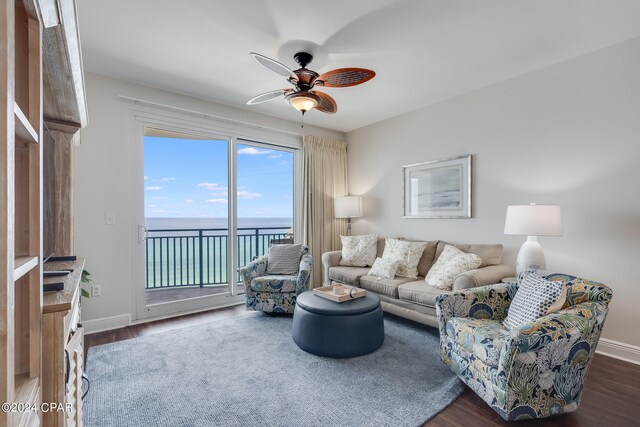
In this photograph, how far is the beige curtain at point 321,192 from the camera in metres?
4.71

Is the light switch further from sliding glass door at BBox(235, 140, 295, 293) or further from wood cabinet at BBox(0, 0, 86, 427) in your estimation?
wood cabinet at BBox(0, 0, 86, 427)

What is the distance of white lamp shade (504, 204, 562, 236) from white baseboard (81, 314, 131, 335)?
156 inches

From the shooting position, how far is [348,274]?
3.73m

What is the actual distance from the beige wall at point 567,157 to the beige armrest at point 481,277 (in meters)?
0.42

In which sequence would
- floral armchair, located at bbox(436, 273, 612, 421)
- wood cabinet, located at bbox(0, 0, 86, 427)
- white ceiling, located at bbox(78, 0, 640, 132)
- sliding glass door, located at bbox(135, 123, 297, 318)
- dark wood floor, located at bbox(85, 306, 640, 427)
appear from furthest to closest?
sliding glass door, located at bbox(135, 123, 297, 318), white ceiling, located at bbox(78, 0, 640, 132), dark wood floor, located at bbox(85, 306, 640, 427), floral armchair, located at bbox(436, 273, 612, 421), wood cabinet, located at bbox(0, 0, 86, 427)

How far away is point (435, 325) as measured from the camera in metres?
2.86

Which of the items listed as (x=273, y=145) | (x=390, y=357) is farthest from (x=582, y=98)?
(x=273, y=145)

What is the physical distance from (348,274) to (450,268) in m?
1.20

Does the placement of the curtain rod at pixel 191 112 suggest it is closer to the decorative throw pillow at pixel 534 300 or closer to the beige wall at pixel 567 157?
the beige wall at pixel 567 157

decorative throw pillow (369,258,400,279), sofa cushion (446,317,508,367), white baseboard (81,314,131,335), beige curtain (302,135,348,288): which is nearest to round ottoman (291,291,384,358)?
sofa cushion (446,317,508,367)

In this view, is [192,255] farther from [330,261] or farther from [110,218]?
[330,261]

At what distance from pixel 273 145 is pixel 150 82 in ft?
5.73

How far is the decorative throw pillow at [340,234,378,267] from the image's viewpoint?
13.3 feet

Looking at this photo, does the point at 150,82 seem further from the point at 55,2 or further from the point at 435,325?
the point at 435,325
